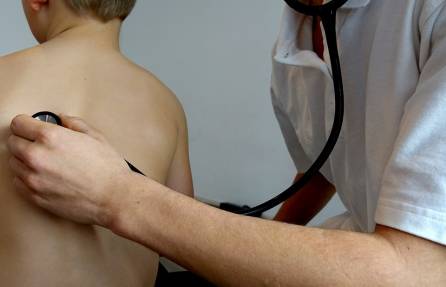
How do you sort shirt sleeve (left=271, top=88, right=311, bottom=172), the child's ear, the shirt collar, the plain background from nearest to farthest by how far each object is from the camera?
the shirt collar
the child's ear
shirt sleeve (left=271, top=88, right=311, bottom=172)
the plain background

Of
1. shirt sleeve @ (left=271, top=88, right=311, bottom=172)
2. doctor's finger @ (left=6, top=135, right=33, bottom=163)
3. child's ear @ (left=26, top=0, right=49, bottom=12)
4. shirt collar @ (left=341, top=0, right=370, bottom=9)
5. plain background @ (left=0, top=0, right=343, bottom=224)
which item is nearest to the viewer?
doctor's finger @ (left=6, top=135, right=33, bottom=163)

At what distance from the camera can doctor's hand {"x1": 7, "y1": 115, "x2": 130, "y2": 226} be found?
606 millimetres

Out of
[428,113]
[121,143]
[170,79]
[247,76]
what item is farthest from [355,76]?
[170,79]

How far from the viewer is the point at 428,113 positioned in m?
0.53

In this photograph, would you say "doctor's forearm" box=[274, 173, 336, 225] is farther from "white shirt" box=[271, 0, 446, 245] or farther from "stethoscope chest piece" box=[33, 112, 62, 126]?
"stethoscope chest piece" box=[33, 112, 62, 126]

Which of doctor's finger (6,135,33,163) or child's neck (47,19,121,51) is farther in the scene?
child's neck (47,19,121,51)

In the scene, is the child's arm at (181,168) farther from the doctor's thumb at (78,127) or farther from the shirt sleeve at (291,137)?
the doctor's thumb at (78,127)

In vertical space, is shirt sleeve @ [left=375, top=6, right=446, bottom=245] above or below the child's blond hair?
below

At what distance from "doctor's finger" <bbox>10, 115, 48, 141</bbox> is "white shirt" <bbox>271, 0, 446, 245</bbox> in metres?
0.45

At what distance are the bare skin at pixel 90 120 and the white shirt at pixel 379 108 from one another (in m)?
0.28

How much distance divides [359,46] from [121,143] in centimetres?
45

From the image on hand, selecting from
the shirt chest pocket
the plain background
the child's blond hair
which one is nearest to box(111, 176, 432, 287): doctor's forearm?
the shirt chest pocket

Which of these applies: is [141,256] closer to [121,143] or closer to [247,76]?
[121,143]

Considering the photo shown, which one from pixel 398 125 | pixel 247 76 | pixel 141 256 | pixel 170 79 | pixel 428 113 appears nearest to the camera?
pixel 428 113
